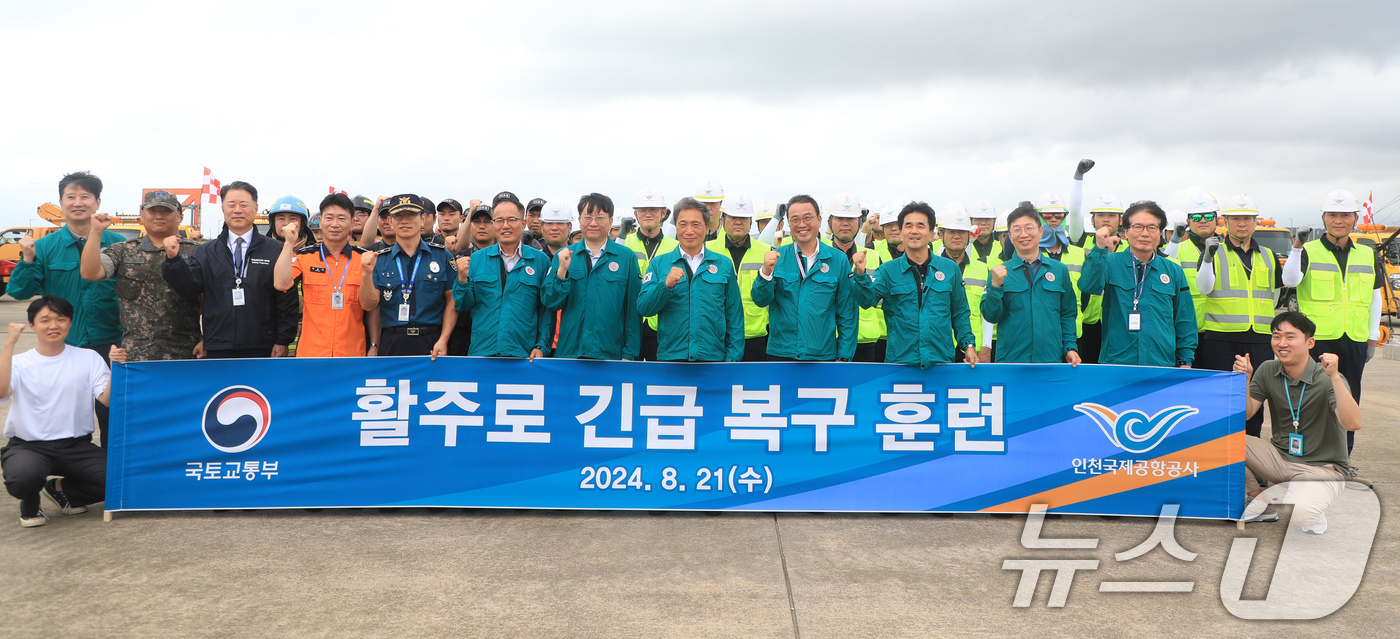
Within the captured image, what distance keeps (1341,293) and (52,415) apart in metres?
8.45

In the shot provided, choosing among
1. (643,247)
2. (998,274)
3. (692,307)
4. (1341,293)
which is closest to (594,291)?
(692,307)

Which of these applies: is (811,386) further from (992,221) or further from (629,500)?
(992,221)

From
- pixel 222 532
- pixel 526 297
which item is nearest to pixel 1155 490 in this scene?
pixel 526 297

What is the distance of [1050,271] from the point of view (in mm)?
5484

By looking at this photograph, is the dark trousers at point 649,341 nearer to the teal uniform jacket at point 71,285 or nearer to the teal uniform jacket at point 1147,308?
the teal uniform jacket at point 1147,308

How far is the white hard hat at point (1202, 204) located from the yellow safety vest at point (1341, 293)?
0.73 meters

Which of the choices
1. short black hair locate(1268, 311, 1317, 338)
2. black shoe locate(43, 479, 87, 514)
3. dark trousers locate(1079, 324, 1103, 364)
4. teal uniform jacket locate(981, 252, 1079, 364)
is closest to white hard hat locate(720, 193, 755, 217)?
teal uniform jacket locate(981, 252, 1079, 364)

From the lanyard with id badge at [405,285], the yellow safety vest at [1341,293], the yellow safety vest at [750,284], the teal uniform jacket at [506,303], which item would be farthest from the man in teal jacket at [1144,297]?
the lanyard with id badge at [405,285]

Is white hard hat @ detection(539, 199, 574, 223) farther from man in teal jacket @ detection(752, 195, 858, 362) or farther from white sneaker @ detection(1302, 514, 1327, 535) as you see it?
white sneaker @ detection(1302, 514, 1327, 535)

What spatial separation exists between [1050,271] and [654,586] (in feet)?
10.8

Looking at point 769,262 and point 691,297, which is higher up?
point 769,262

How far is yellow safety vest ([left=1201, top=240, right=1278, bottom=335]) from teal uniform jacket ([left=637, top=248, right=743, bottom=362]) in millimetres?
3581

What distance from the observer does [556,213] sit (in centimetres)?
583

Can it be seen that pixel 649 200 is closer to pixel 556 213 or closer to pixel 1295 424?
pixel 556 213
